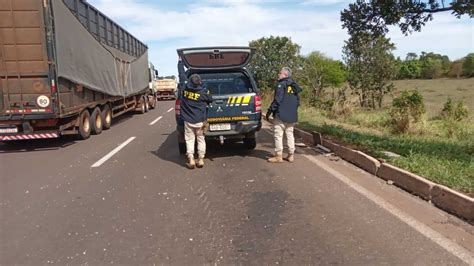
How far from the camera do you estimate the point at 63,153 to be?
9047mm

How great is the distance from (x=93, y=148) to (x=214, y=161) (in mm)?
3572

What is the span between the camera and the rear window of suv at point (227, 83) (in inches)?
322

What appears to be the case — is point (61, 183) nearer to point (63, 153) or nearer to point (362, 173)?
point (63, 153)

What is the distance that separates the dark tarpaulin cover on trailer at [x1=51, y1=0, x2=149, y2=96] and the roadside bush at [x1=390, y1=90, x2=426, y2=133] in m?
8.72

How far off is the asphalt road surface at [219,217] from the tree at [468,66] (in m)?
78.4

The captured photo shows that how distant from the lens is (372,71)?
1897 centimetres

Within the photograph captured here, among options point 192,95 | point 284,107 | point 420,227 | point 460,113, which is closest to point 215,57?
point 192,95

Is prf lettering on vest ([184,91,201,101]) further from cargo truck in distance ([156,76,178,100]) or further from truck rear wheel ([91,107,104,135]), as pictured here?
cargo truck in distance ([156,76,178,100])

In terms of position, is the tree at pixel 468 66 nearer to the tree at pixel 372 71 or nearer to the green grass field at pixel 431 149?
the tree at pixel 372 71

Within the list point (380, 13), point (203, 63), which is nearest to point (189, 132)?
point (203, 63)

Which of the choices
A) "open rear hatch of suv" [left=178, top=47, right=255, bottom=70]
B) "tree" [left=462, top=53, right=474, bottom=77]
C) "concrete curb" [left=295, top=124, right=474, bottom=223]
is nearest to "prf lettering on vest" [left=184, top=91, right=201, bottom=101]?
"open rear hatch of suv" [left=178, top=47, right=255, bottom=70]

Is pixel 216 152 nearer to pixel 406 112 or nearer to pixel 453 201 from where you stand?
pixel 453 201

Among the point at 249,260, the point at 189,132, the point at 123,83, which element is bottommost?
the point at 249,260

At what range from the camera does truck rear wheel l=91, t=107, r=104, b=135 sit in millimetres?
11969
